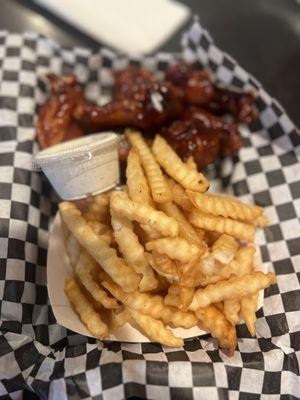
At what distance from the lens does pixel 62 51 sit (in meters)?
2.90

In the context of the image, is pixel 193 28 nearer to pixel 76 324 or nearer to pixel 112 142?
pixel 112 142

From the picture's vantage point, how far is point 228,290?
1782mm

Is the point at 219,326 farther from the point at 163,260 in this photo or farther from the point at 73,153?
the point at 73,153

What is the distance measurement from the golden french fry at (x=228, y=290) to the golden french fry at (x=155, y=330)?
0.46 feet

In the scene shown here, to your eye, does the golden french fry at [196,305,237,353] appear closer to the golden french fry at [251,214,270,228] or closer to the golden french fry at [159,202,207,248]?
the golden french fry at [159,202,207,248]

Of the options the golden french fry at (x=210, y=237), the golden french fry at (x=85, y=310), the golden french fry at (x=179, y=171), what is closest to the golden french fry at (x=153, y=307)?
the golden french fry at (x=85, y=310)

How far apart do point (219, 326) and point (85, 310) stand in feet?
1.84

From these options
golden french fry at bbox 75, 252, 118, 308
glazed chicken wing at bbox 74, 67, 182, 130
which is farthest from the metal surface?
golden french fry at bbox 75, 252, 118, 308

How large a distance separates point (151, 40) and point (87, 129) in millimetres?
1064

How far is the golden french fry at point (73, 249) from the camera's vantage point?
196 cm

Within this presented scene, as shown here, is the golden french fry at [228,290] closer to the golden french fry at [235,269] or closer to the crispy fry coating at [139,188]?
the golden french fry at [235,269]

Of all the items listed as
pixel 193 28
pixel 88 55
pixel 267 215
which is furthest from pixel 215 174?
pixel 88 55

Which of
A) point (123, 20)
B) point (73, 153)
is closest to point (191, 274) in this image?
point (73, 153)

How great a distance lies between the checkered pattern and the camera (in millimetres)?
1735
